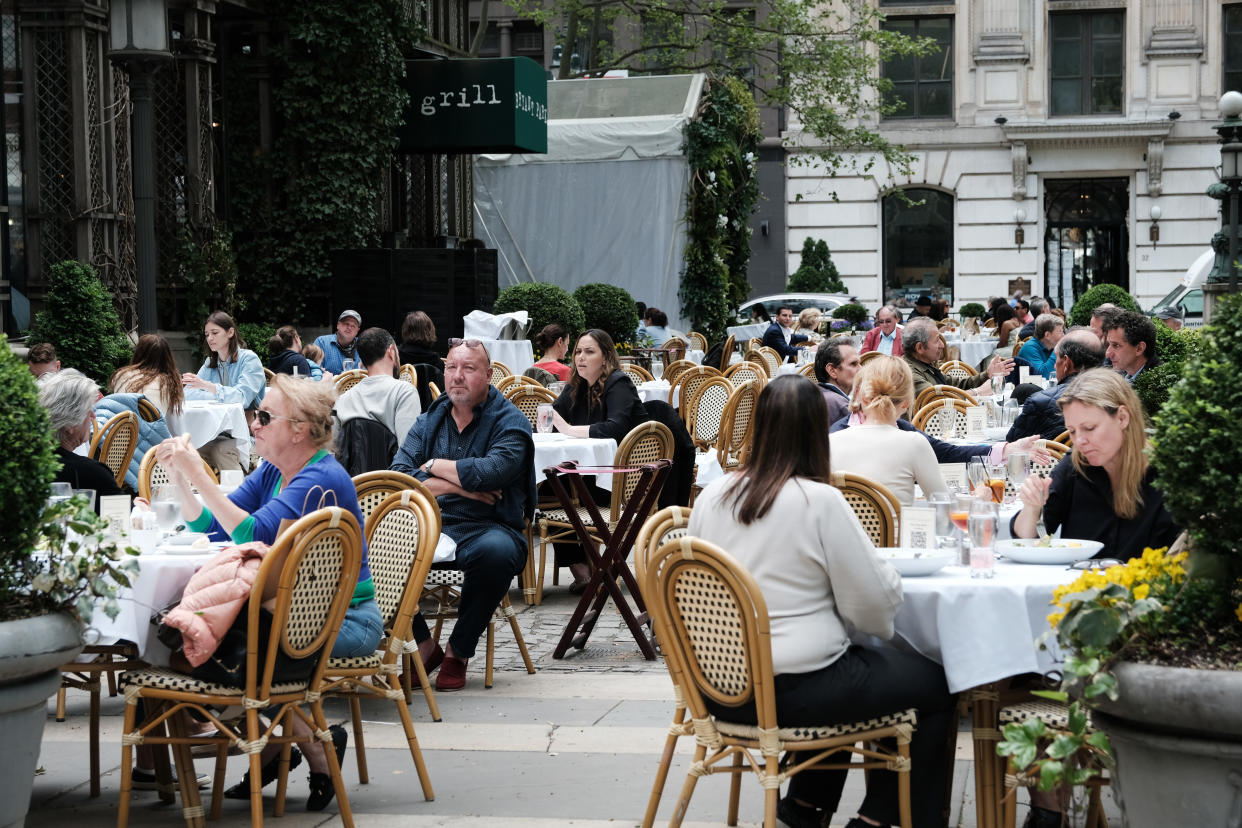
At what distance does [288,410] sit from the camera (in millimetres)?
4984

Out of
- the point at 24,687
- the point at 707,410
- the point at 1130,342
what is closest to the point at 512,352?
the point at 707,410

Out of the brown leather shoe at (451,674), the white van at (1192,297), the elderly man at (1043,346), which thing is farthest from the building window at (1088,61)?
the brown leather shoe at (451,674)

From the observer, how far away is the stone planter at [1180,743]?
3.14 m

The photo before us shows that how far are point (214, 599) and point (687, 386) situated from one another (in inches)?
345

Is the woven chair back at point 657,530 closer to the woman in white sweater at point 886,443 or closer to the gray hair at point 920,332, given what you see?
the woman in white sweater at point 886,443

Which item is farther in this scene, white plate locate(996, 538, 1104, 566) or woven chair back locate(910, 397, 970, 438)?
woven chair back locate(910, 397, 970, 438)

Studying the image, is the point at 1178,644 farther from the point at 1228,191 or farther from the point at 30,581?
the point at 1228,191

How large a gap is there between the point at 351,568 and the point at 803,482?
1467 millimetres

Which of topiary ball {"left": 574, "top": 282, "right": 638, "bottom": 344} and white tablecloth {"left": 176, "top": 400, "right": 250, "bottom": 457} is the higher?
Answer: topiary ball {"left": 574, "top": 282, "right": 638, "bottom": 344}

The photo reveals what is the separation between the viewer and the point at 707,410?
42.3ft

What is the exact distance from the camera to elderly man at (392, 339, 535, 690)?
274 inches

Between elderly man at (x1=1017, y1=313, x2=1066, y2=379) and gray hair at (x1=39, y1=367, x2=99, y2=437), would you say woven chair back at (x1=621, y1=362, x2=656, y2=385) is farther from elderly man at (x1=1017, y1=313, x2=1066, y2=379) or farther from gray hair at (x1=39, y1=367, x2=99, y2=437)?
gray hair at (x1=39, y1=367, x2=99, y2=437)

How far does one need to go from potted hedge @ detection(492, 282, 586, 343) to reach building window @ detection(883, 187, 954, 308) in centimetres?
2128

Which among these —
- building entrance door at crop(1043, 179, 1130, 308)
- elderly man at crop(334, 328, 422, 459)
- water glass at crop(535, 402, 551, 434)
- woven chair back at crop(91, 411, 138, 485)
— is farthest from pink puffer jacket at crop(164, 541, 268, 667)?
building entrance door at crop(1043, 179, 1130, 308)
